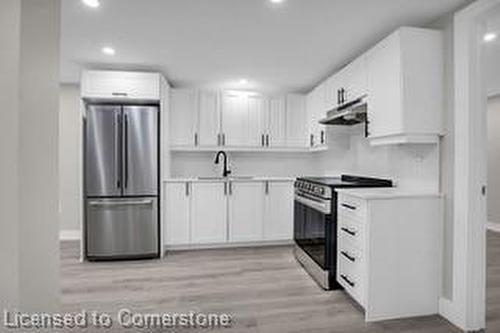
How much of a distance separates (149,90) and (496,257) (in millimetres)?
4983

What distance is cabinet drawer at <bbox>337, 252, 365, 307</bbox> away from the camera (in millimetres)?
2320

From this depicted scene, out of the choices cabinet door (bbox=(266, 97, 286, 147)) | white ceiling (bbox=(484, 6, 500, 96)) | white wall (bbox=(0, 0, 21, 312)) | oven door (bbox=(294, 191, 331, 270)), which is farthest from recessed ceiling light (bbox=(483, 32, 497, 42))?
white wall (bbox=(0, 0, 21, 312))

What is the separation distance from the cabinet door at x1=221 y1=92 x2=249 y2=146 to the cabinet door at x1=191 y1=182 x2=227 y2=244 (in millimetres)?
807

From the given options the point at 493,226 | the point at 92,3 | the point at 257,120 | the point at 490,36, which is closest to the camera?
the point at 92,3

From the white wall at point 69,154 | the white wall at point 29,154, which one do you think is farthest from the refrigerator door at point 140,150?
the white wall at point 29,154

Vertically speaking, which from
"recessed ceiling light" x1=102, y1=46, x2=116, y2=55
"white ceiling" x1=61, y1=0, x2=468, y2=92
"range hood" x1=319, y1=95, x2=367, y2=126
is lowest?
"range hood" x1=319, y1=95, x2=367, y2=126

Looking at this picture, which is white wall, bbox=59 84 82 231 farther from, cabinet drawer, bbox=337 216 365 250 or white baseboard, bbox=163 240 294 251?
cabinet drawer, bbox=337 216 365 250

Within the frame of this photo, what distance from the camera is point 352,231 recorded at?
97.0 inches

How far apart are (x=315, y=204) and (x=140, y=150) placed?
7.51 feet

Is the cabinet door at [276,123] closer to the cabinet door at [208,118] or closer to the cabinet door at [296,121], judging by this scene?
the cabinet door at [296,121]

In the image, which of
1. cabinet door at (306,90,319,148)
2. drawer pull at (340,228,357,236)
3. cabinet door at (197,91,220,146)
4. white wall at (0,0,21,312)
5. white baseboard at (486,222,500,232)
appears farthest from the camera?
white baseboard at (486,222,500,232)

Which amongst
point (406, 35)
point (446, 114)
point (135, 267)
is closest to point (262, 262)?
point (135, 267)

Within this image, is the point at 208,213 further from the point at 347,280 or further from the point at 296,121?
the point at 347,280

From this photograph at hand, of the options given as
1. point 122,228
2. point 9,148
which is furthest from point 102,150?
point 9,148
